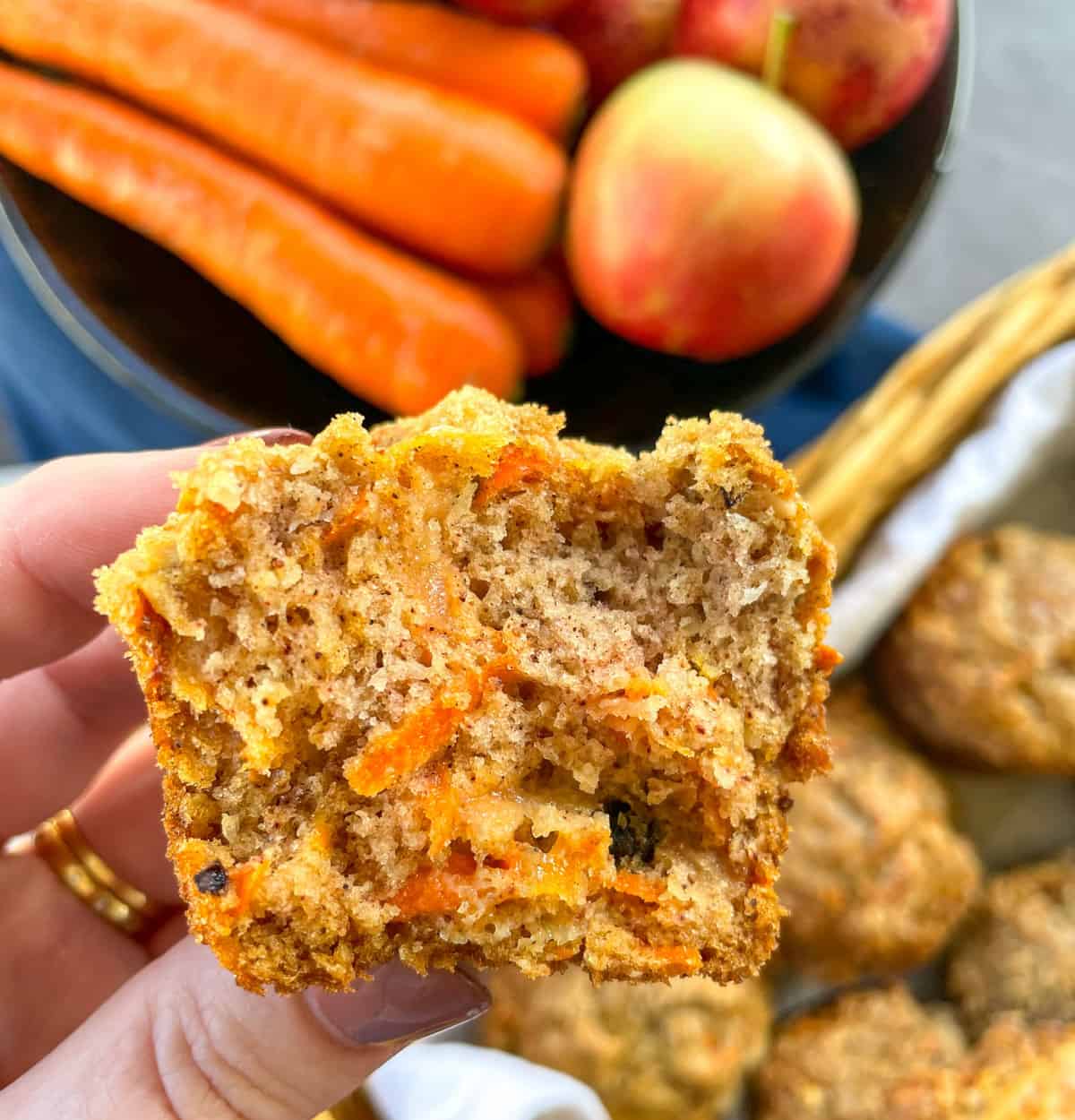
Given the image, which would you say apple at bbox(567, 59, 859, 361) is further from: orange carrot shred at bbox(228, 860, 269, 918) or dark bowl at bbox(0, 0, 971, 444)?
orange carrot shred at bbox(228, 860, 269, 918)

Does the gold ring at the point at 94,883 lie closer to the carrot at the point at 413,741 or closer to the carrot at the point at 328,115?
the carrot at the point at 413,741

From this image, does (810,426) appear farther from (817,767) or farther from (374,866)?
(374,866)

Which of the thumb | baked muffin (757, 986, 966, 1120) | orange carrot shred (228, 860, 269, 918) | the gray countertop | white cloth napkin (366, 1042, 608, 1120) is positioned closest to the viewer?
orange carrot shred (228, 860, 269, 918)

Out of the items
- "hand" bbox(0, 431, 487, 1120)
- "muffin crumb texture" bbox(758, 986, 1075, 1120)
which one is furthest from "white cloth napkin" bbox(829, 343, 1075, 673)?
"hand" bbox(0, 431, 487, 1120)

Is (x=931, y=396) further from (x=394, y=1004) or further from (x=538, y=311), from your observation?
(x=394, y=1004)

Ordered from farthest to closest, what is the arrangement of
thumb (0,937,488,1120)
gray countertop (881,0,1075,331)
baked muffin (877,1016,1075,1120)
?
gray countertop (881,0,1075,331) < baked muffin (877,1016,1075,1120) < thumb (0,937,488,1120)

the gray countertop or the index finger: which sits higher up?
the index finger

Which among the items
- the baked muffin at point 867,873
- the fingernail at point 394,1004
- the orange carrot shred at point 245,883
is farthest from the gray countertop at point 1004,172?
the orange carrot shred at point 245,883
